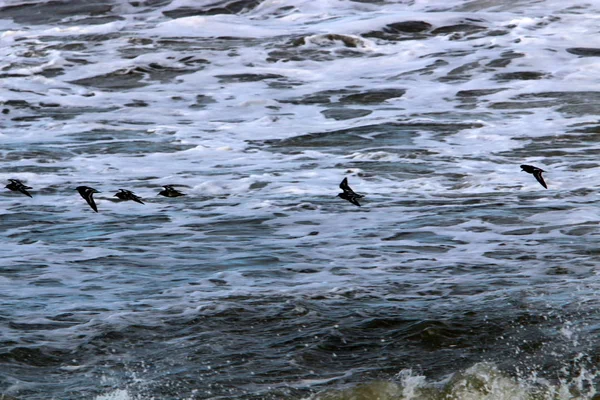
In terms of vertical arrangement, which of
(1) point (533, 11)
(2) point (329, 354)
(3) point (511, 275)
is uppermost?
(2) point (329, 354)

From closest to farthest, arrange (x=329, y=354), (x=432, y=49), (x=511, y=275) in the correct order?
1. (x=329, y=354)
2. (x=511, y=275)
3. (x=432, y=49)

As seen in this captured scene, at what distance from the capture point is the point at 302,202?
9.13m

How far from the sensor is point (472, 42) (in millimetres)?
15703

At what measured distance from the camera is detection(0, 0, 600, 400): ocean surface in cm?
531

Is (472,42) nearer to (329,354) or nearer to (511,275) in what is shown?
(511,275)

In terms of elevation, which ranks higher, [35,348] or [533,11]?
[35,348]

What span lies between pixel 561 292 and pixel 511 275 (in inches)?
21.9

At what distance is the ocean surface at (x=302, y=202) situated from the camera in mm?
5309

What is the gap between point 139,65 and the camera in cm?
1577

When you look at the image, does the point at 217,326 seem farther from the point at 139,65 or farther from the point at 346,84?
the point at 139,65

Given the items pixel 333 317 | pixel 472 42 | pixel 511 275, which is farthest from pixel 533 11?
pixel 333 317

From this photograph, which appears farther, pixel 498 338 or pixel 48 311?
pixel 48 311

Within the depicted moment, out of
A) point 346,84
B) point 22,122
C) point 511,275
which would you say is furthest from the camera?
point 346,84

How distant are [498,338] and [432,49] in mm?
10478
